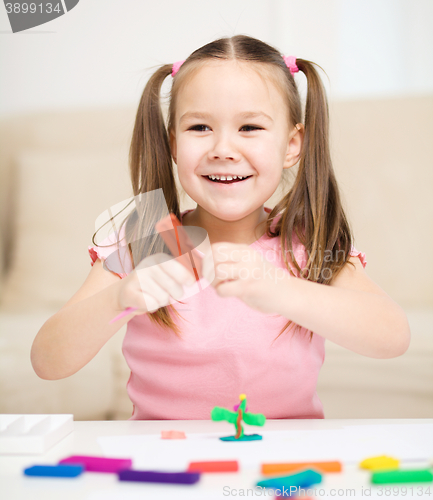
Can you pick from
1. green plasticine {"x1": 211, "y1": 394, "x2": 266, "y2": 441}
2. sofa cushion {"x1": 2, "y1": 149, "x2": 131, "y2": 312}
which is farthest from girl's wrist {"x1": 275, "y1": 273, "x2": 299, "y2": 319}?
sofa cushion {"x1": 2, "y1": 149, "x2": 131, "y2": 312}

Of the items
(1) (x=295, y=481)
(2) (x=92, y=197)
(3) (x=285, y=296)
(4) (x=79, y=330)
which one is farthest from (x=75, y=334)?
(2) (x=92, y=197)

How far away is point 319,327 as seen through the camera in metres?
0.60

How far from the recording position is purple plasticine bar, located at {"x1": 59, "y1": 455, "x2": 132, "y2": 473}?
378 millimetres

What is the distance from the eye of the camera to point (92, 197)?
1.44 m

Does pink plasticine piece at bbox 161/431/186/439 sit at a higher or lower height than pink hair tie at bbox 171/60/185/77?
lower

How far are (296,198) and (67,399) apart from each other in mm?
734

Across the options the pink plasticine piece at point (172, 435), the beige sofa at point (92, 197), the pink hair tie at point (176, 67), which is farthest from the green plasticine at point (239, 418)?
the beige sofa at point (92, 197)

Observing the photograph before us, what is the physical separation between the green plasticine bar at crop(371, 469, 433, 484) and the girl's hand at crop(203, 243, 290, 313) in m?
0.22

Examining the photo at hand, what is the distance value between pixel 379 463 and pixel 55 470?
24 cm

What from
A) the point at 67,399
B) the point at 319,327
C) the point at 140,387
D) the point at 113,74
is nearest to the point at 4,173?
the point at 113,74

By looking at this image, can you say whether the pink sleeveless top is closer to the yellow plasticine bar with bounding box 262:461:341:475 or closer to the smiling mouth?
the smiling mouth

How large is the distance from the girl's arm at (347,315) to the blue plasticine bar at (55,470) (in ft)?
0.88

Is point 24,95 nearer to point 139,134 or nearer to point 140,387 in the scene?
point 139,134

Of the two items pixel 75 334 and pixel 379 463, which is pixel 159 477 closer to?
pixel 379 463
